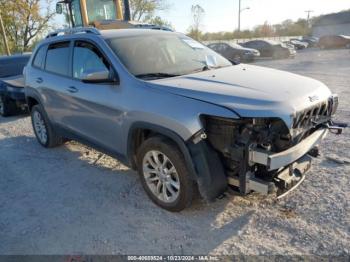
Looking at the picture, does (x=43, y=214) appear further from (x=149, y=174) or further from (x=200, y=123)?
(x=200, y=123)

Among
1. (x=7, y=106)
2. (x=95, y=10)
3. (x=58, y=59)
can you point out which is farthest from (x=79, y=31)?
(x=95, y=10)

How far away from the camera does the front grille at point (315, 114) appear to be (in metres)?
2.90

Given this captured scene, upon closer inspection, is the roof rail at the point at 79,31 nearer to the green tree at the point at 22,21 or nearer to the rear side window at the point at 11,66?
the rear side window at the point at 11,66

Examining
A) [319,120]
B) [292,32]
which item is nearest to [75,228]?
[319,120]

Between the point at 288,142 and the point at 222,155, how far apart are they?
61 centimetres

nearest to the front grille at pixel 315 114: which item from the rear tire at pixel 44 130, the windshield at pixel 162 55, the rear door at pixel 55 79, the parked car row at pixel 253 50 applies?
the windshield at pixel 162 55

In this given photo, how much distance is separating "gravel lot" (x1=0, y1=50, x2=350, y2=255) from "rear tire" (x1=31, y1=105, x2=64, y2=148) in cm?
100

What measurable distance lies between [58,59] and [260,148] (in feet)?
11.6

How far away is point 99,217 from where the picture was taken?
345cm

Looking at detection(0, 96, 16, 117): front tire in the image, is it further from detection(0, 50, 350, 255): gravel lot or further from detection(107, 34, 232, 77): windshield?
detection(107, 34, 232, 77): windshield

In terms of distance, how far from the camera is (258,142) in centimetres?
280

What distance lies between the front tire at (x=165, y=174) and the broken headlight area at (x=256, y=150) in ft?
1.30

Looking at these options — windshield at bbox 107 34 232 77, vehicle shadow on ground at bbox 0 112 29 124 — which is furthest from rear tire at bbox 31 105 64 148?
vehicle shadow on ground at bbox 0 112 29 124

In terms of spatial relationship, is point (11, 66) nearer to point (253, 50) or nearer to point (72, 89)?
point (72, 89)
